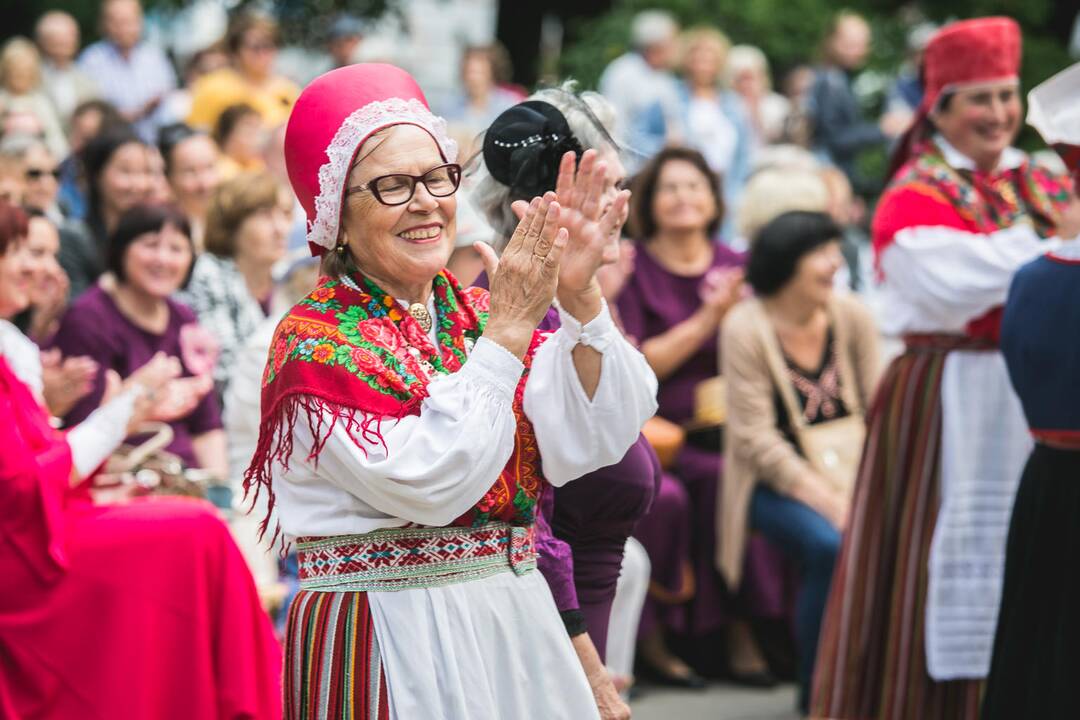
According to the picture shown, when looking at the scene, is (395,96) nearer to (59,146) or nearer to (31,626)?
(31,626)

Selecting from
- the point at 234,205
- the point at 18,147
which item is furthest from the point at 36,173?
the point at 234,205

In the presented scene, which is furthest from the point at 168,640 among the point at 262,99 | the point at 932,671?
the point at 262,99

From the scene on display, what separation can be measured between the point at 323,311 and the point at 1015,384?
7.46 ft

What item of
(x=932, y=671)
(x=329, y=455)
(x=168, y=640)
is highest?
(x=329, y=455)

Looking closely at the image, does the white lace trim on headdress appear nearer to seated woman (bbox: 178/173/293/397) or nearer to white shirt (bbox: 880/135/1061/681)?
white shirt (bbox: 880/135/1061/681)

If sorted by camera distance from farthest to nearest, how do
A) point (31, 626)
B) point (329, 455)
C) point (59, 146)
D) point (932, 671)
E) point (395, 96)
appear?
point (59, 146)
point (932, 671)
point (31, 626)
point (395, 96)
point (329, 455)

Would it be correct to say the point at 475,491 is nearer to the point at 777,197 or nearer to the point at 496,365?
the point at 496,365

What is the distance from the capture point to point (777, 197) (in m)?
7.26

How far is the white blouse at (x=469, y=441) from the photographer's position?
280 cm

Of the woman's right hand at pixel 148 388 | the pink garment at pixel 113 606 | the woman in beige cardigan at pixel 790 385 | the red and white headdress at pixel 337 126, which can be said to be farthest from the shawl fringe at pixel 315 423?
the woman in beige cardigan at pixel 790 385

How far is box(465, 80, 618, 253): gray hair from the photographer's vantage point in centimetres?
349

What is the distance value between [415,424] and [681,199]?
4265 mm

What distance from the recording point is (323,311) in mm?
2980

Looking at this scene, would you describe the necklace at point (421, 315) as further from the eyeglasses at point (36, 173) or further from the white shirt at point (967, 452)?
the eyeglasses at point (36, 173)
